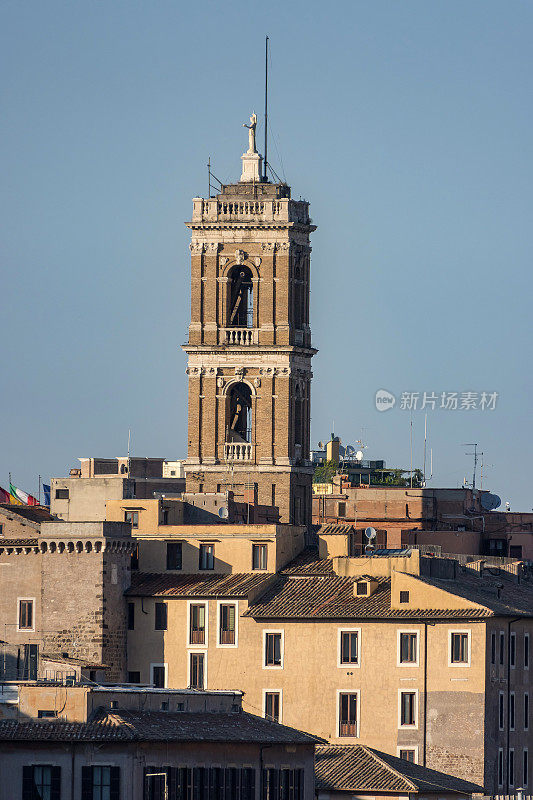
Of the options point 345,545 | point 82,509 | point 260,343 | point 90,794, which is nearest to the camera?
point 90,794

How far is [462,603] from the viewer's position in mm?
146875

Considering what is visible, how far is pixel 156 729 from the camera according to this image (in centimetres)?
12300

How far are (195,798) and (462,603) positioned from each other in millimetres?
27474

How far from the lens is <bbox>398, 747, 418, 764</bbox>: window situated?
475ft

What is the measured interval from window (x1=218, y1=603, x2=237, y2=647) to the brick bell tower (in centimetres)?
3301

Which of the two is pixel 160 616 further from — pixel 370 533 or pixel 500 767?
pixel 500 767

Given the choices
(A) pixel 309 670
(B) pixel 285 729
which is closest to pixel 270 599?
(A) pixel 309 670

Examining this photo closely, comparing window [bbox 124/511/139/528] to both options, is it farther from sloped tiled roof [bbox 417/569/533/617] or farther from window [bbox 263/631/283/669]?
sloped tiled roof [bbox 417/569/533/617]

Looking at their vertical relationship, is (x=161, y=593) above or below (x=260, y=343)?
below

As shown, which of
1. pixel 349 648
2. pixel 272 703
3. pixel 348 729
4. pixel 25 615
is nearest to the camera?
pixel 348 729

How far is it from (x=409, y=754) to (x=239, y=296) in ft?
162

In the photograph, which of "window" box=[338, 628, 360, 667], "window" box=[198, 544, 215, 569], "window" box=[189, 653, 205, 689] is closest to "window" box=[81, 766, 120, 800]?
"window" box=[338, 628, 360, 667]

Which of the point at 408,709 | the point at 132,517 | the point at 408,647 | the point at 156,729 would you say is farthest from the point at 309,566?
the point at 156,729

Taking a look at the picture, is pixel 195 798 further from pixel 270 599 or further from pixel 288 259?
pixel 288 259
